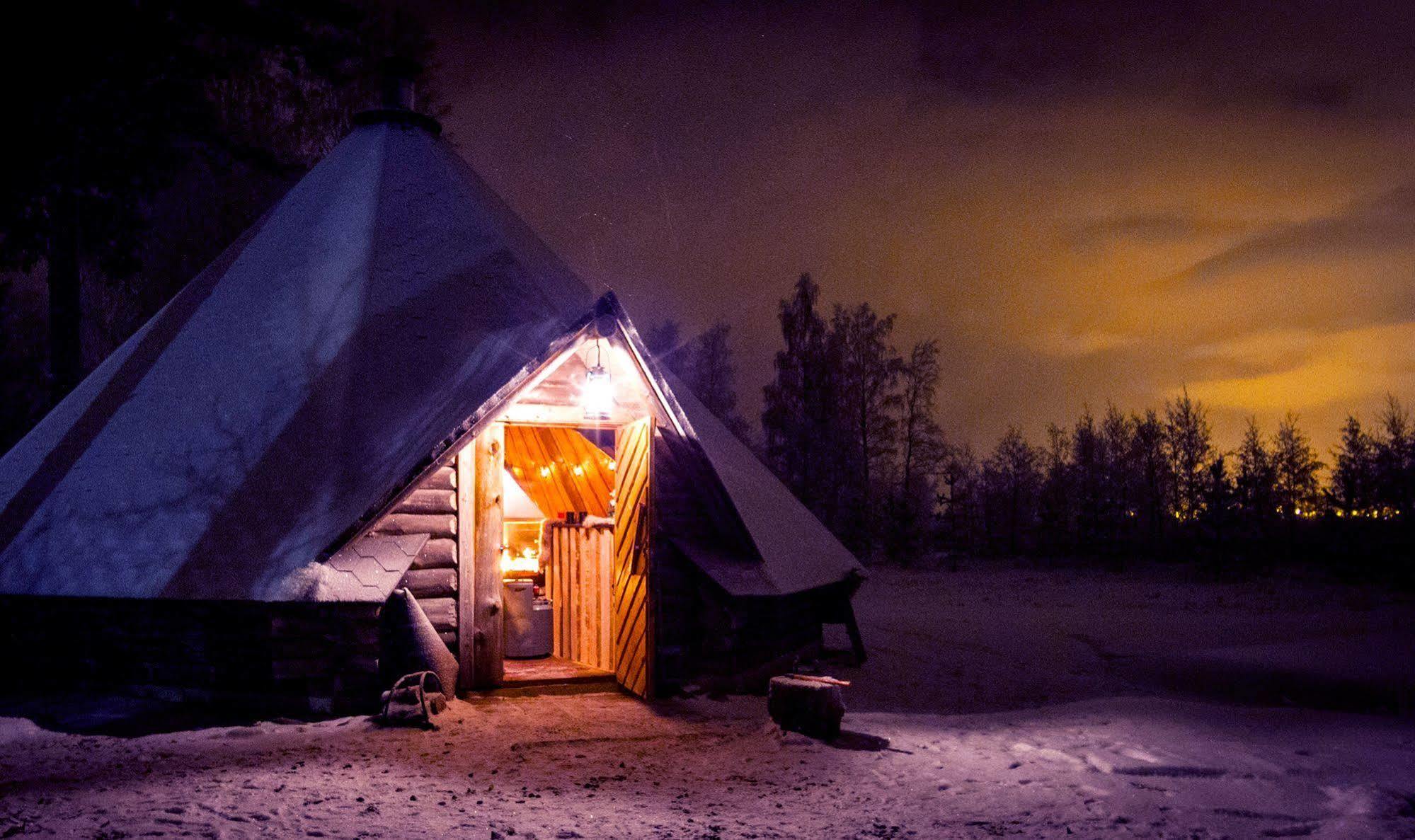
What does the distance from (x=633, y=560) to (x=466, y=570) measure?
1720mm

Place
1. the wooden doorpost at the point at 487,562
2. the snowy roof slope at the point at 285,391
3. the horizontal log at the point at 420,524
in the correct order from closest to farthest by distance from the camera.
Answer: the snowy roof slope at the point at 285,391 → the horizontal log at the point at 420,524 → the wooden doorpost at the point at 487,562

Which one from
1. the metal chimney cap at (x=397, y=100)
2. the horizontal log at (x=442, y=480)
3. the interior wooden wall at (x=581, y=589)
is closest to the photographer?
the horizontal log at (x=442, y=480)

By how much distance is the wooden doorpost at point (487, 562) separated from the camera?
27.9 feet

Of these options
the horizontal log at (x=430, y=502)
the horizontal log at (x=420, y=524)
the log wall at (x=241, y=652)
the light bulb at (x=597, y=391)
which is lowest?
the log wall at (x=241, y=652)

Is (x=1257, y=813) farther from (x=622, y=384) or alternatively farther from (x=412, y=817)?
(x=622, y=384)

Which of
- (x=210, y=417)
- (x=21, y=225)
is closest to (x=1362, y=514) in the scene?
(x=210, y=417)

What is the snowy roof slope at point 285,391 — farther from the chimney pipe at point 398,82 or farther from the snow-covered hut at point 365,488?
the chimney pipe at point 398,82

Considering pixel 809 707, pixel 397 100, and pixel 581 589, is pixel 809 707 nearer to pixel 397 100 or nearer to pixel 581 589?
pixel 581 589

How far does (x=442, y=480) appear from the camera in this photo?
832cm

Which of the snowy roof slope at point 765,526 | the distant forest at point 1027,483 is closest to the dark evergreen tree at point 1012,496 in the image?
the distant forest at point 1027,483

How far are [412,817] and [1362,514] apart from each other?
3574cm

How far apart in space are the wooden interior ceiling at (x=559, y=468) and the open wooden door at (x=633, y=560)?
2.10 meters

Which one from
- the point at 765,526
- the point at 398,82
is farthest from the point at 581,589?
the point at 398,82

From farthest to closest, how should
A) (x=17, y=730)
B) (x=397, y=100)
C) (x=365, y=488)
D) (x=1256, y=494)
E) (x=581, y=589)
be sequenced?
1. (x=1256, y=494)
2. (x=397, y=100)
3. (x=581, y=589)
4. (x=365, y=488)
5. (x=17, y=730)
